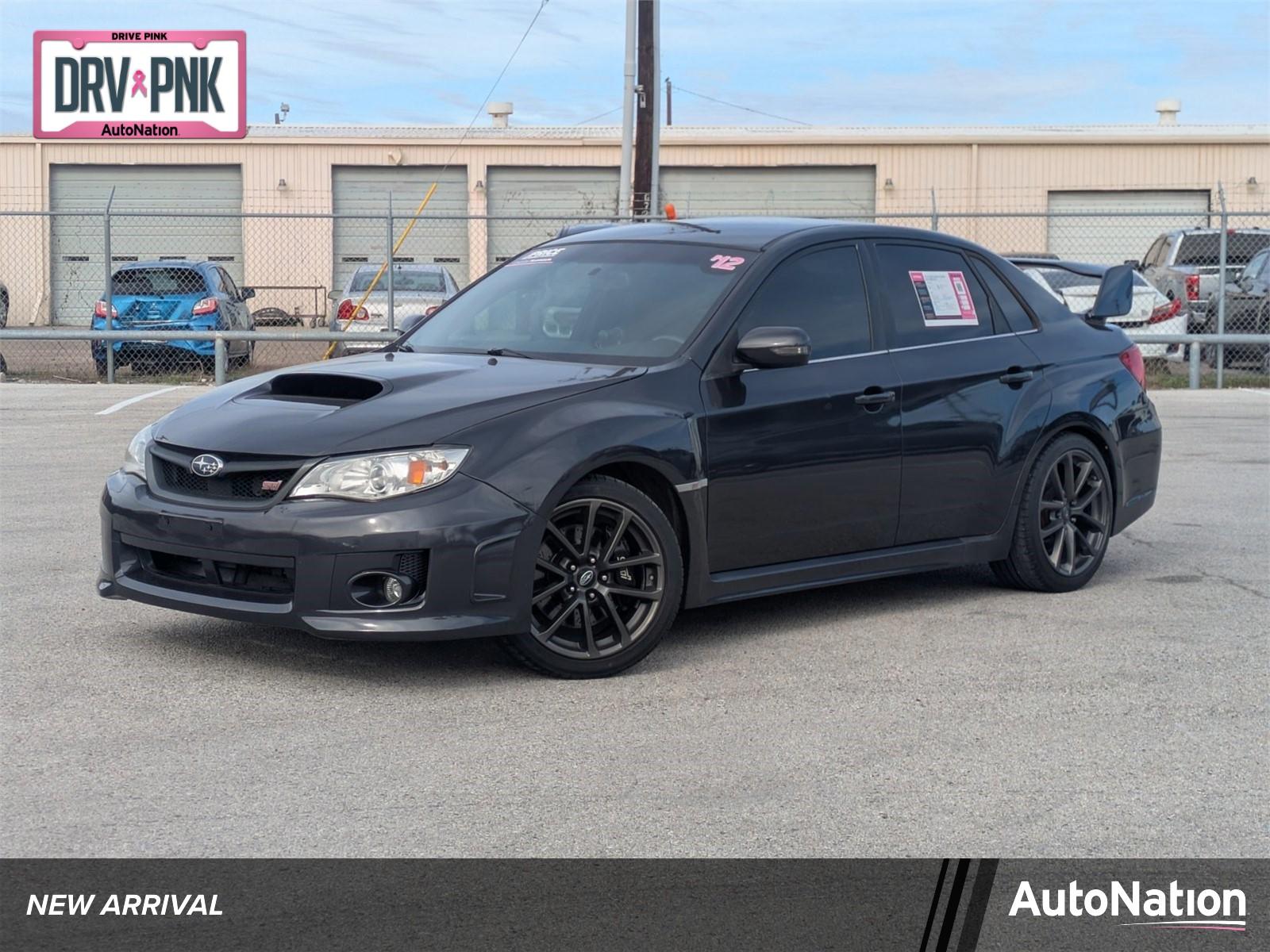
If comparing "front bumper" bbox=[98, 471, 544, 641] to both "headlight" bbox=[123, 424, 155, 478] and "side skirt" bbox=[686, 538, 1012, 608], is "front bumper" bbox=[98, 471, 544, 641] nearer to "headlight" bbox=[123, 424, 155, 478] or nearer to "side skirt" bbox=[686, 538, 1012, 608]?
"headlight" bbox=[123, 424, 155, 478]

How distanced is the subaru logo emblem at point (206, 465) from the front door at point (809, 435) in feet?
5.47

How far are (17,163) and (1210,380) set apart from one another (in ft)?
93.0

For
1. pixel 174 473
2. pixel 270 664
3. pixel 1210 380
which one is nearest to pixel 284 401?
pixel 174 473

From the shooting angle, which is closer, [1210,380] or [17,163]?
[1210,380]

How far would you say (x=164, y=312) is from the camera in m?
20.2

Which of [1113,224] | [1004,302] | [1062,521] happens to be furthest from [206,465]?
[1113,224]

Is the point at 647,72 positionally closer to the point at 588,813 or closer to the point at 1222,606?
the point at 1222,606

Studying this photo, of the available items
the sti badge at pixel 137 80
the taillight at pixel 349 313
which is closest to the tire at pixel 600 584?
the taillight at pixel 349 313

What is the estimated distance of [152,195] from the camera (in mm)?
38656

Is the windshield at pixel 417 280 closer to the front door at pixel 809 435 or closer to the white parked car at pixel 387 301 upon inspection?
the white parked car at pixel 387 301

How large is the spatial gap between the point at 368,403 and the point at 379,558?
0.63 meters

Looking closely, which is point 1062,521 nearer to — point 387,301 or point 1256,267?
point 387,301

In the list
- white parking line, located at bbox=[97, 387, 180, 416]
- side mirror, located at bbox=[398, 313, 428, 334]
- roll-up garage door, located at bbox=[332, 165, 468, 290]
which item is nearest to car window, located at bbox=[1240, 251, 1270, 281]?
white parking line, located at bbox=[97, 387, 180, 416]

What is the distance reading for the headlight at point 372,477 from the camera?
5352mm
